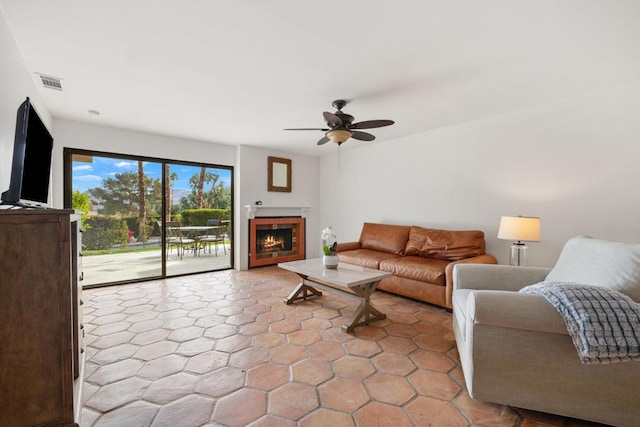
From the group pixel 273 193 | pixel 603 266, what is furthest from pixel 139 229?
pixel 603 266

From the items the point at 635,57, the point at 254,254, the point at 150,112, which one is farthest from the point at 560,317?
the point at 254,254

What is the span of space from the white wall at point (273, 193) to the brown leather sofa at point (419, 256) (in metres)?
1.74

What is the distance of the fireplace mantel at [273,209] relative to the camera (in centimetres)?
525

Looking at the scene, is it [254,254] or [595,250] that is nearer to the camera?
[595,250]

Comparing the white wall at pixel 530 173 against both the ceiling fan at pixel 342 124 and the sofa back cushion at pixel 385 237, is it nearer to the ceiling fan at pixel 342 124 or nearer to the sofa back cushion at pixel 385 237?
the sofa back cushion at pixel 385 237

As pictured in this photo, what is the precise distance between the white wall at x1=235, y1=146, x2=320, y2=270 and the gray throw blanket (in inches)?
183

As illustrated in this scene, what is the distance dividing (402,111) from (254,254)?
11.9 feet

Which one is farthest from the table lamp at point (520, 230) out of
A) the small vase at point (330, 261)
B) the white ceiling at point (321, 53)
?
the small vase at point (330, 261)

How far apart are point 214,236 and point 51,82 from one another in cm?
Answer: 315

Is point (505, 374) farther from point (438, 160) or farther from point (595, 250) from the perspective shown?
point (438, 160)

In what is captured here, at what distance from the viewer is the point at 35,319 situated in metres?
1.21

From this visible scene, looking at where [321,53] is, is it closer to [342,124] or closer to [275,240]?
[342,124]

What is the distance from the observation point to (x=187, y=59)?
2.23m

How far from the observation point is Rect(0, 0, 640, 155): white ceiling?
170 centimetres
